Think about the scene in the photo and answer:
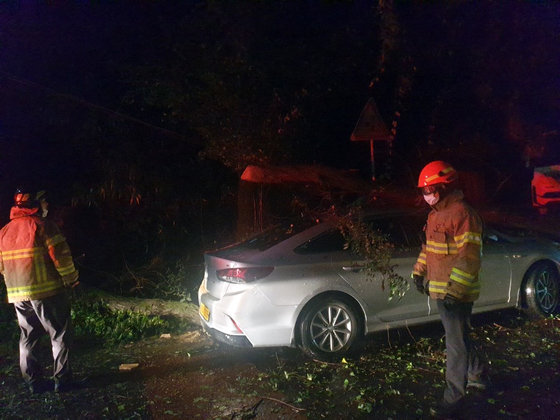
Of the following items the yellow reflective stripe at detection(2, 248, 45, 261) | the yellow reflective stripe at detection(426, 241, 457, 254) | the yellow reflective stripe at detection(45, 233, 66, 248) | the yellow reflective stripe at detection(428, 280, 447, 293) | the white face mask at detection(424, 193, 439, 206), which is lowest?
the yellow reflective stripe at detection(428, 280, 447, 293)

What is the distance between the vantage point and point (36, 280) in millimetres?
4645

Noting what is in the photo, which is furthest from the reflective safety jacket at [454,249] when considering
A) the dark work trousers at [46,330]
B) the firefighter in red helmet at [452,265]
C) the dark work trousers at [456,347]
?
the dark work trousers at [46,330]

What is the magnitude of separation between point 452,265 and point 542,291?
2976mm

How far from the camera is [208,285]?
5453mm

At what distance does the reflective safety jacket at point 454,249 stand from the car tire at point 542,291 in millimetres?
2637

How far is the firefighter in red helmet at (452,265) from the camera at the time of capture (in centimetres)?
389

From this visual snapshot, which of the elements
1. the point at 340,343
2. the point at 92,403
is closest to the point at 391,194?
the point at 340,343

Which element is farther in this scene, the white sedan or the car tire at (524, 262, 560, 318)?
the car tire at (524, 262, 560, 318)

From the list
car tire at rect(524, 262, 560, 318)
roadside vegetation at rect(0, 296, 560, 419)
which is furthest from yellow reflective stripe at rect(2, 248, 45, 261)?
car tire at rect(524, 262, 560, 318)

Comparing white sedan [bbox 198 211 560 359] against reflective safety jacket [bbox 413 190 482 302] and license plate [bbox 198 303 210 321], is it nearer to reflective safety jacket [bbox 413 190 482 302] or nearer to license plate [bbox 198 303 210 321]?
license plate [bbox 198 303 210 321]

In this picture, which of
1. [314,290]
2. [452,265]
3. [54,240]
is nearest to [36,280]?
[54,240]

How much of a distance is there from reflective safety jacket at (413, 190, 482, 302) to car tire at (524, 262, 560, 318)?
2.64 m

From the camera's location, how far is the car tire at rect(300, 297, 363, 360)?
516cm

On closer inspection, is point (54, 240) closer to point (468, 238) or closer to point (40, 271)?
point (40, 271)
